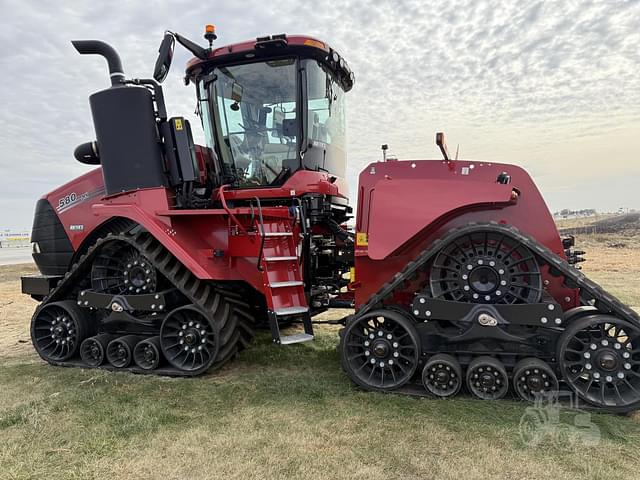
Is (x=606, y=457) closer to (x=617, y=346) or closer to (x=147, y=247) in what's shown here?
(x=617, y=346)

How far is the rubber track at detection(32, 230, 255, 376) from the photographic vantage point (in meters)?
4.75

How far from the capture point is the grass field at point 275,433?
292cm

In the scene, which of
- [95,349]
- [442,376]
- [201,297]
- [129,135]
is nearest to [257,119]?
[129,135]

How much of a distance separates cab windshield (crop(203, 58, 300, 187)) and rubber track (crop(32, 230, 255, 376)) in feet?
3.80

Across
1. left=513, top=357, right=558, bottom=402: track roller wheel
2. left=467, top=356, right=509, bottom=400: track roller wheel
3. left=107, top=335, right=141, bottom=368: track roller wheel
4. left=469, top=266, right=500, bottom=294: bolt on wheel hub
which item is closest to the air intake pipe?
left=107, top=335, right=141, bottom=368: track roller wheel

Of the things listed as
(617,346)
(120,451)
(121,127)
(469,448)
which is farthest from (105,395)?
(617,346)

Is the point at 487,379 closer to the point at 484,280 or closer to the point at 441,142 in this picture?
the point at 484,280

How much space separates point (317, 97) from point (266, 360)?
307 centimetres

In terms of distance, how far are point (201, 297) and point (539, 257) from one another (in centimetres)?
323

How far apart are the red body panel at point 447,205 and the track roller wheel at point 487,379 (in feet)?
2.81

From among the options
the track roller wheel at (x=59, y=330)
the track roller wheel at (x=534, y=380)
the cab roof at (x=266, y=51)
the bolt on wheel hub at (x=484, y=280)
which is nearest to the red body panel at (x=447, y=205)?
the bolt on wheel hub at (x=484, y=280)

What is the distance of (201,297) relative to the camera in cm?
478

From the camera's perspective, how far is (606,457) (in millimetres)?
2922

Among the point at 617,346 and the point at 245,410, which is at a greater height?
the point at 617,346
